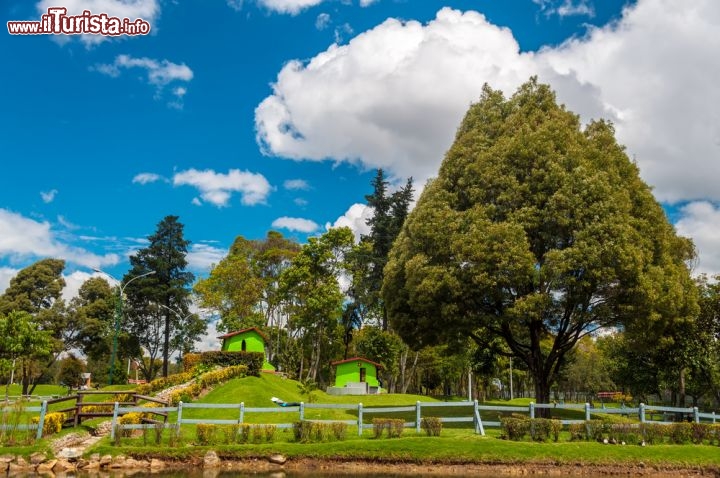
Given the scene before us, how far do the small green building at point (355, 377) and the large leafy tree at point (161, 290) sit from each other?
2233 cm

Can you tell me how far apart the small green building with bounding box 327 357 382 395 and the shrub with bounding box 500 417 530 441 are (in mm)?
26888

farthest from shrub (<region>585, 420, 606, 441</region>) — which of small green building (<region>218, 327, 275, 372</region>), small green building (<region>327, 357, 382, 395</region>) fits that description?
small green building (<region>218, 327, 275, 372</region>)

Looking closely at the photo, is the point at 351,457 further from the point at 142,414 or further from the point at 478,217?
the point at 478,217

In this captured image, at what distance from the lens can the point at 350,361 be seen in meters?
47.6

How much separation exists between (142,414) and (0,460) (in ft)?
15.5

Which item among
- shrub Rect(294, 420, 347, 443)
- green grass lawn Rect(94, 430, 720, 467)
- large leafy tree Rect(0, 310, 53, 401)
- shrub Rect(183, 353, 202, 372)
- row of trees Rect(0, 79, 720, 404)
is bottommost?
green grass lawn Rect(94, 430, 720, 467)

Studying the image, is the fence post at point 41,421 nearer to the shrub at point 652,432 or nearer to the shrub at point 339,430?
the shrub at point 339,430

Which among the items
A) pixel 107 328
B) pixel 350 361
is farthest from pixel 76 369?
pixel 350 361

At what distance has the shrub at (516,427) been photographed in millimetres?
19844

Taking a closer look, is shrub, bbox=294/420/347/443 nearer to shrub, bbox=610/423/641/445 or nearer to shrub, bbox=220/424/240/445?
shrub, bbox=220/424/240/445

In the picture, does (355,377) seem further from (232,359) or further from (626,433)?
(626,433)

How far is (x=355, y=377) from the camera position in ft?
156

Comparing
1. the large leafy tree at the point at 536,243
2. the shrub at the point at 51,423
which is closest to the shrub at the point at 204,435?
the shrub at the point at 51,423

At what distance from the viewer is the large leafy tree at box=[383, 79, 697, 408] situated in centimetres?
2373
